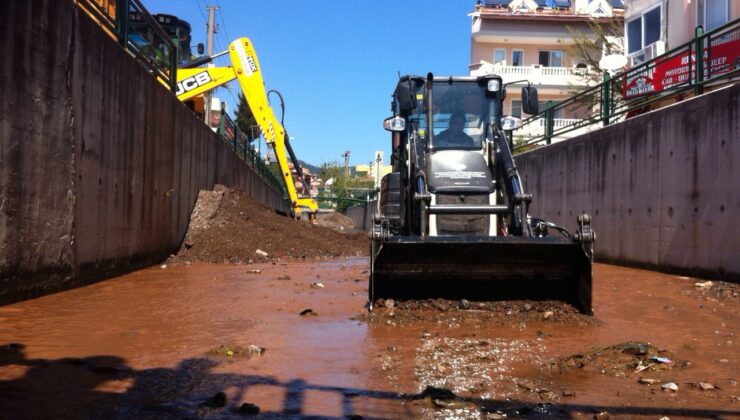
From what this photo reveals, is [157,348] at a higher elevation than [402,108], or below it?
below

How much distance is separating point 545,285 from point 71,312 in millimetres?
4715

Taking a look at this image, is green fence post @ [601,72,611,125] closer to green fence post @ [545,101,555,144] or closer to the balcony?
green fence post @ [545,101,555,144]

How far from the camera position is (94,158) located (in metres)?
8.46

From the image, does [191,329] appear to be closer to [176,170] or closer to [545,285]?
[545,285]

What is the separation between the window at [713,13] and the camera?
20000mm

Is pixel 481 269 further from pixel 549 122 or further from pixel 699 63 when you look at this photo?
pixel 549 122

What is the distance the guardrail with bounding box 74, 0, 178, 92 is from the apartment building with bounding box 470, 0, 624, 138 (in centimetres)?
2614

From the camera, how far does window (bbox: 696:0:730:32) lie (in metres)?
20.0

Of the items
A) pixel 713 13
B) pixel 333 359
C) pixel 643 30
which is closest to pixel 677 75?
pixel 713 13

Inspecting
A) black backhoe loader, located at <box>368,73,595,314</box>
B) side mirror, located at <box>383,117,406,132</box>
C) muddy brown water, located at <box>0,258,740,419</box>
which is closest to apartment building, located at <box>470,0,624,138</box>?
black backhoe loader, located at <box>368,73,595,314</box>

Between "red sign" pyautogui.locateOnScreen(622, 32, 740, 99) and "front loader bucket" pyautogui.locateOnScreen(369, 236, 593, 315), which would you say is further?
"red sign" pyautogui.locateOnScreen(622, 32, 740, 99)

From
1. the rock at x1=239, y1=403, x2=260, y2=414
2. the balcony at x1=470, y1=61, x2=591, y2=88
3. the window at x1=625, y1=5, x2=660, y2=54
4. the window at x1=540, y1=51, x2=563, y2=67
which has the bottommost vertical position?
the rock at x1=239, y1=403, x2=260, y2=414

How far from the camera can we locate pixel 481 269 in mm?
6531

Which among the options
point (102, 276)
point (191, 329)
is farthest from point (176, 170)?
point (191, 329)
